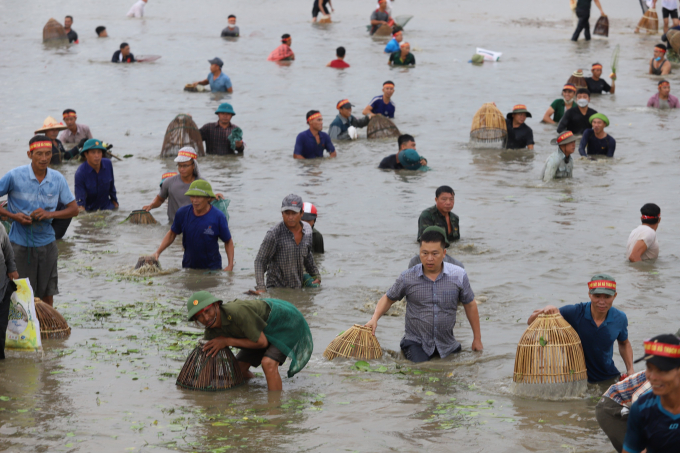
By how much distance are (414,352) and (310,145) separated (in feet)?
34.9

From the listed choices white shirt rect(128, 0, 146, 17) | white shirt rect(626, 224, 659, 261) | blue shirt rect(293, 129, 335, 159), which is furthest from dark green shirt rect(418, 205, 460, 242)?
white shirt rect(128, 0, 146, 17)

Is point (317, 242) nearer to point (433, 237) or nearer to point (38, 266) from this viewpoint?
point (38, 266)

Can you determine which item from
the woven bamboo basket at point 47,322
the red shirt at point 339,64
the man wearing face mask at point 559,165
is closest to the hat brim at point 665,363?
the woven bamboo basket at point 47,322

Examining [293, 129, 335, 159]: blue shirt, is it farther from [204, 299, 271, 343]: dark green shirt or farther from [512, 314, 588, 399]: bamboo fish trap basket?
[512, 314, 588, 399]: bamboo fish trap basket

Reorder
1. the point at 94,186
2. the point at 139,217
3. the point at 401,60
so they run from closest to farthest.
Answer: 1. the point at 139,217
2. the point at 94,186
3. the point at 401,60

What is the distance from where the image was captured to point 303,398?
22.3 feet

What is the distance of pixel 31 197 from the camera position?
8117 millimetres

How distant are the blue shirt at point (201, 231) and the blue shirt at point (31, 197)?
2.08 m

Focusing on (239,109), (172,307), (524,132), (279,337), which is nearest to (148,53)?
(239,109)

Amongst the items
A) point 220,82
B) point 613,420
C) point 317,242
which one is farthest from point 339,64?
point 613,420

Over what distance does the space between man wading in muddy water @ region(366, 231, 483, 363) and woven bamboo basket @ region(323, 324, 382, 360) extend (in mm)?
122

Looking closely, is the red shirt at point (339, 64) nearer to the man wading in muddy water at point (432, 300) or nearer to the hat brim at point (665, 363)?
the man wading in muddy water at point (432, 300)

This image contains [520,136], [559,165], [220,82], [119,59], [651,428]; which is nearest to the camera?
[651,428]

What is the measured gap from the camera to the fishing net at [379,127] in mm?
19922
